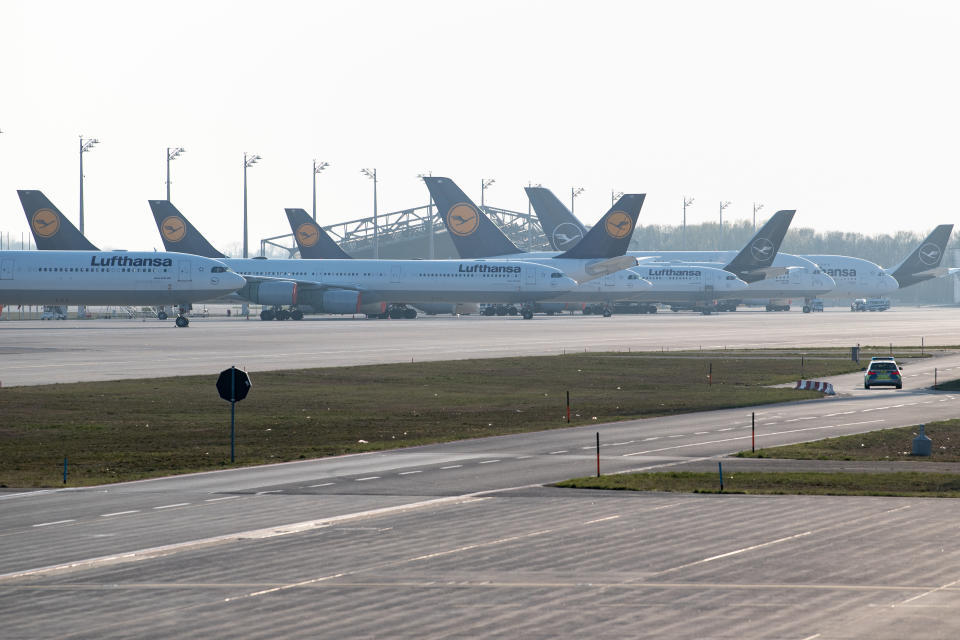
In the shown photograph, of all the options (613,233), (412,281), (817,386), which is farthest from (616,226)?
(817,386)

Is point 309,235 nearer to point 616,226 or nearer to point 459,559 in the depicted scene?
point 616,226

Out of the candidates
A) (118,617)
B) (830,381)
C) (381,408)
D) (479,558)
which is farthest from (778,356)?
(118,617)

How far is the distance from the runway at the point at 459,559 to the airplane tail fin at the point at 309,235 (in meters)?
136

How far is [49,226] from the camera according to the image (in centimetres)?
13138

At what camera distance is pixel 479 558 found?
70.8ft

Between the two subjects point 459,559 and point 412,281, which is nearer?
point 459,559

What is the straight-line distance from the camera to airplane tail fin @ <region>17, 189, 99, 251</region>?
13138 centimetres

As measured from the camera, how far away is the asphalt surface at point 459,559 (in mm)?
17016

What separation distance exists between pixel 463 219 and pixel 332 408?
11422cm

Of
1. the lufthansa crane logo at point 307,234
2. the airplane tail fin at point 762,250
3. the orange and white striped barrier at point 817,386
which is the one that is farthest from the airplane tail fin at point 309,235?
the orange and white striped barrier at point 817,386

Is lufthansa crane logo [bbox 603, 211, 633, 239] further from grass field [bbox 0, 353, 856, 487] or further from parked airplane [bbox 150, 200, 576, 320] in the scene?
grass field [bbox 0, 353, 856, 487]

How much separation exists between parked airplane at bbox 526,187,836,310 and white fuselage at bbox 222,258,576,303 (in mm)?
43583

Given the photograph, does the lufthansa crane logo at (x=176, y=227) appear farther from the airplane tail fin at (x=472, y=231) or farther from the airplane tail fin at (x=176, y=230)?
the airplane tail fin at (x=472, y=231)

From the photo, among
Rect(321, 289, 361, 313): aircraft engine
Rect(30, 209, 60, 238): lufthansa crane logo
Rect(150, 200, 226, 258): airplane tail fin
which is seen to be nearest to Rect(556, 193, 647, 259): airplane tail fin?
Rect(321, 289, 361, 313): aircraft engine
